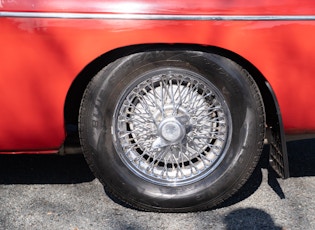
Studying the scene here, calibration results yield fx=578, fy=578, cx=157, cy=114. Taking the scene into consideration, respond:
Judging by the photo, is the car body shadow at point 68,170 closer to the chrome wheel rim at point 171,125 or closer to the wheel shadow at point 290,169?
the wheel shadow at point 290,169

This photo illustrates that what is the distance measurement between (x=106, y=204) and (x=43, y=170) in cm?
67

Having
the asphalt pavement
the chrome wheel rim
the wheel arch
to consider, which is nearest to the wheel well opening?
the wheel arch

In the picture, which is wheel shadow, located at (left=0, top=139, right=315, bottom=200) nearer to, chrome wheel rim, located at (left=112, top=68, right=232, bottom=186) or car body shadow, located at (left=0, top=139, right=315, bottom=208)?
car body shadow, located at (left=0, top=139, right=315, bottom=208)

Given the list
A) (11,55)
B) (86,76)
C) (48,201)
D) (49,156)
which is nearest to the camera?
(11,55)

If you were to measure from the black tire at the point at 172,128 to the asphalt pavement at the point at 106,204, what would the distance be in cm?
11

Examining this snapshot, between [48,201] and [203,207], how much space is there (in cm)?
88

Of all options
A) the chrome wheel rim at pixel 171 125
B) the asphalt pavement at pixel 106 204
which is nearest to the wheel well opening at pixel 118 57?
the chrome wheel rim at pixel 171 125

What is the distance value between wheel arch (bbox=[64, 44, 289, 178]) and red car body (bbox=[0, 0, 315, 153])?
0.01 metres

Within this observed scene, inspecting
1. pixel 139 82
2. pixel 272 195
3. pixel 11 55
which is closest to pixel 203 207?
pixel 272 195

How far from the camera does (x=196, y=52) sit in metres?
2.92

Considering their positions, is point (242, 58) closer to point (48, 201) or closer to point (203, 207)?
point (203, 207)

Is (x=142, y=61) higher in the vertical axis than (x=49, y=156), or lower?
higher

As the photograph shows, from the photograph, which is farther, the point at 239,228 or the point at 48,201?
the point at 48,201

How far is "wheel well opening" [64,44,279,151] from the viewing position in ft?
9.61
